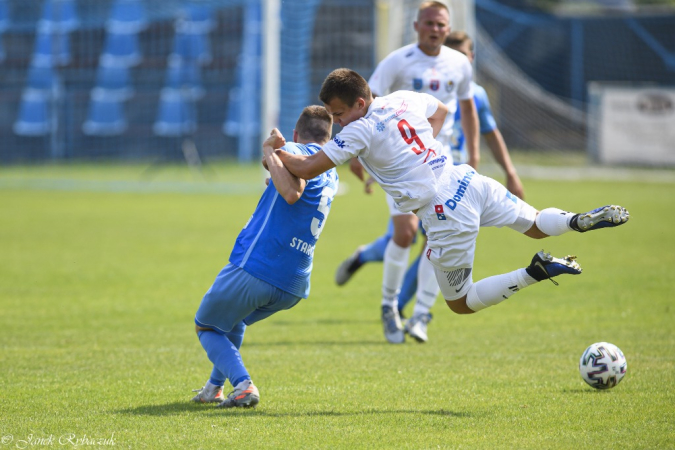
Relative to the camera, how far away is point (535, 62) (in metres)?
33.9

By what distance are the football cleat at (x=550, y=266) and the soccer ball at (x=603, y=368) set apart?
26.3 inches

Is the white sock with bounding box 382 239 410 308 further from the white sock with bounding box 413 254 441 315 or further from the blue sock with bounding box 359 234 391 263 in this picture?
the blue sock with bounding box 359 234 391 263

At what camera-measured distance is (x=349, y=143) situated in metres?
4.90

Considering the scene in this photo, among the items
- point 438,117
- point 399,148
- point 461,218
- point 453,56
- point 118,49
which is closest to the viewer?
point 399,148

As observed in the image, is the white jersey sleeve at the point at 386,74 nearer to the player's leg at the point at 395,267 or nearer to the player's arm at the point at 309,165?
the player's leg at the point at 395,267

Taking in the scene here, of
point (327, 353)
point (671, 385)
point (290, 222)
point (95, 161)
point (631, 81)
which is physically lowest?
point (95, 161)

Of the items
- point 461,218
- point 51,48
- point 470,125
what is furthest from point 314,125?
point 51,48

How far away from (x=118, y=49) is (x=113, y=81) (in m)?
1.03

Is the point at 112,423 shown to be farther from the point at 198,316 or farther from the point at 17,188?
the point at 17,188

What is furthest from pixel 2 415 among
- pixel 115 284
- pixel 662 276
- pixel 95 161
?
pixel 95 161

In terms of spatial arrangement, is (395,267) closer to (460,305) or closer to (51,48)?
(460,305)

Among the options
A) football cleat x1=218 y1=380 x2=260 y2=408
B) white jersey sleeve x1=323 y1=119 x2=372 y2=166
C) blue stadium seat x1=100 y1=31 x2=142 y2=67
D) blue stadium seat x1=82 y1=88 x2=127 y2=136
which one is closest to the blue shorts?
football cleat x1=218 y1=380 x2=260 y2=408

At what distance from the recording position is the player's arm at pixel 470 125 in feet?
25.1

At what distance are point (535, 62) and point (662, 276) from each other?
24.7 meters
